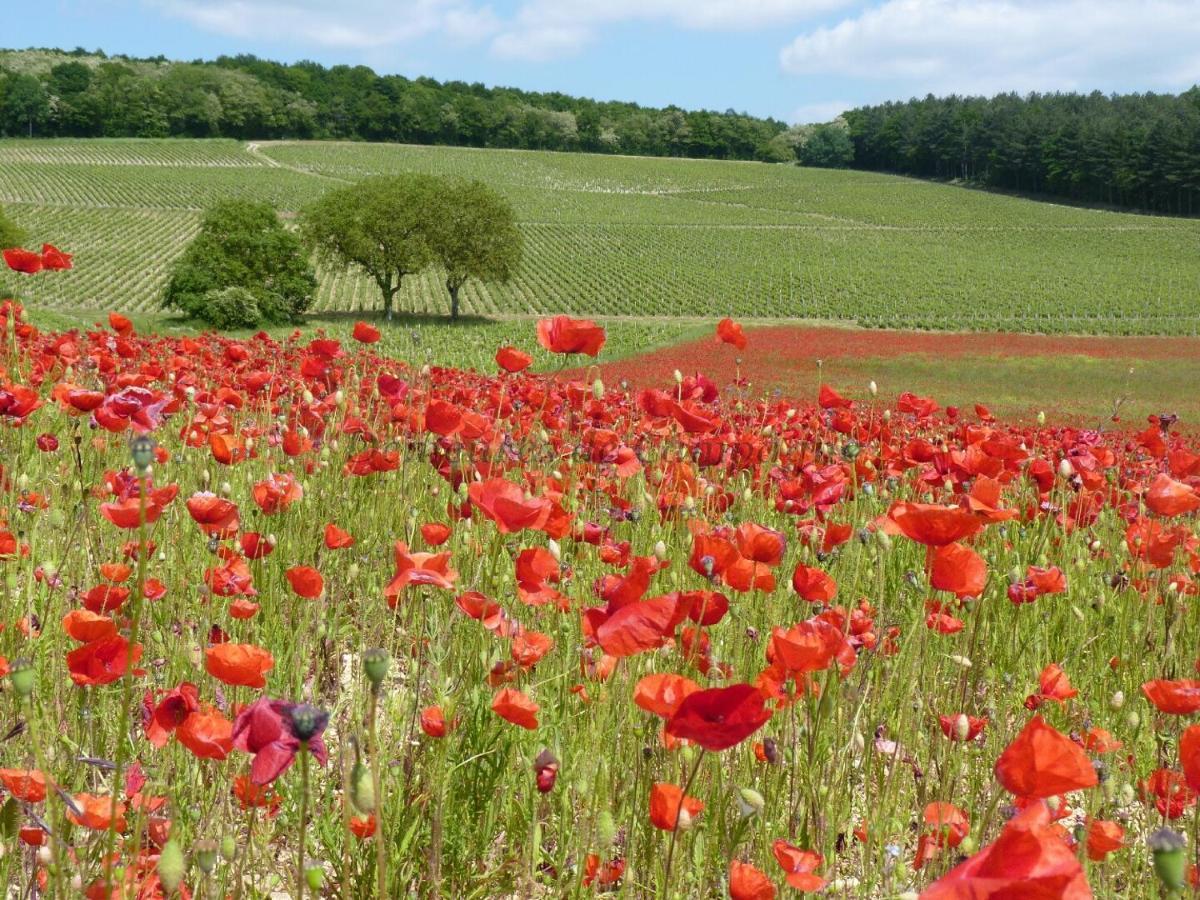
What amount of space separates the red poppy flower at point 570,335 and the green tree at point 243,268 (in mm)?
37452

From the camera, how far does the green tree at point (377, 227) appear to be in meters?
45.7

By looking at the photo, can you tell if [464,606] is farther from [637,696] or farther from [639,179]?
[639,179]

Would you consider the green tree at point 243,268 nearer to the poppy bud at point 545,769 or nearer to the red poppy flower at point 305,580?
the red poppy flower at point 305,580

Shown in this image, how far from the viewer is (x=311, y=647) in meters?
2.79

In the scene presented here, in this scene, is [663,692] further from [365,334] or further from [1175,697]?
[365,334]

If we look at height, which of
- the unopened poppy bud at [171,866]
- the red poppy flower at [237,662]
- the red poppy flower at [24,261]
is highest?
the red poppy flower at [24,261]

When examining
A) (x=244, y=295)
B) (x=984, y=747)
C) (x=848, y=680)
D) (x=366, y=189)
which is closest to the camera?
(x=848, y=680)

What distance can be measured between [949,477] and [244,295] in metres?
38.1

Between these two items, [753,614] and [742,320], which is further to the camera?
[742,320]

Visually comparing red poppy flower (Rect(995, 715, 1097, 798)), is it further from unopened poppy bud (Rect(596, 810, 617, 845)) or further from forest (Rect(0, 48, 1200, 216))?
forest (Rect(0, 48, 1200, 216))

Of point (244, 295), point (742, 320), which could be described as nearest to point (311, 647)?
point (244, 295)

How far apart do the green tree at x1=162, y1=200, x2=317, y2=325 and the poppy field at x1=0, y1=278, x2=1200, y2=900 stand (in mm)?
36855

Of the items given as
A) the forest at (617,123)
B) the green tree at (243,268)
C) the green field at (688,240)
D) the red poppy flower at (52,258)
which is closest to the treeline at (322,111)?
the forest at (617,123)

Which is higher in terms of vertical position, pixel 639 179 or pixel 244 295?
pixel 639 179
